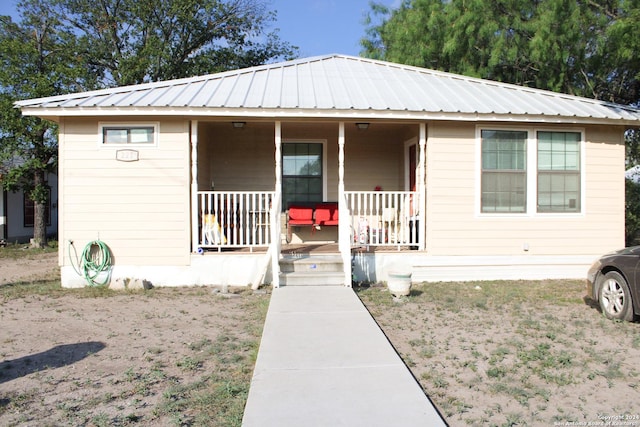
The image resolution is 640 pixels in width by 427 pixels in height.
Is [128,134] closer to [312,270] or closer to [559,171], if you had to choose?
[312,270]

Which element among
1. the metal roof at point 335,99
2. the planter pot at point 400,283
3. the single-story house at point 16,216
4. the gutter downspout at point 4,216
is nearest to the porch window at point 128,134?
the metal roof at point 335,99

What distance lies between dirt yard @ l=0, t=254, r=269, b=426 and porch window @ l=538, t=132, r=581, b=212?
5.39m

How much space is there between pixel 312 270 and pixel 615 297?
427cm

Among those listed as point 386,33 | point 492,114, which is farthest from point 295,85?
point 386,33

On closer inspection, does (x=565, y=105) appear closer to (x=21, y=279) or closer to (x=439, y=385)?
(x=439, y=385)

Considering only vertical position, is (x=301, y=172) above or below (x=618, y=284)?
above

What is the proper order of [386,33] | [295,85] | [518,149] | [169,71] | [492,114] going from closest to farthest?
[492,114]
[518,149]
[295,85]
[386,33]
[169,71]

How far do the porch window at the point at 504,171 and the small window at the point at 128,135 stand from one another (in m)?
5.87

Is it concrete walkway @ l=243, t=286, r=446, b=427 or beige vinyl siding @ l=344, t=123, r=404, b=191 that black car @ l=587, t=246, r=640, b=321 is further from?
beige vinyl siding @ l=344, t=123, r=404, b=191

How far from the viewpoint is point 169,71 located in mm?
19484

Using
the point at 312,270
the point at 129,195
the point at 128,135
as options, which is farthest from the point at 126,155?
the point at 312,270

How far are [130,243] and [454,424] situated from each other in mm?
6694

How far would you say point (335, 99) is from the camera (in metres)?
8.70

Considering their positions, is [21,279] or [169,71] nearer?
[21,279]
